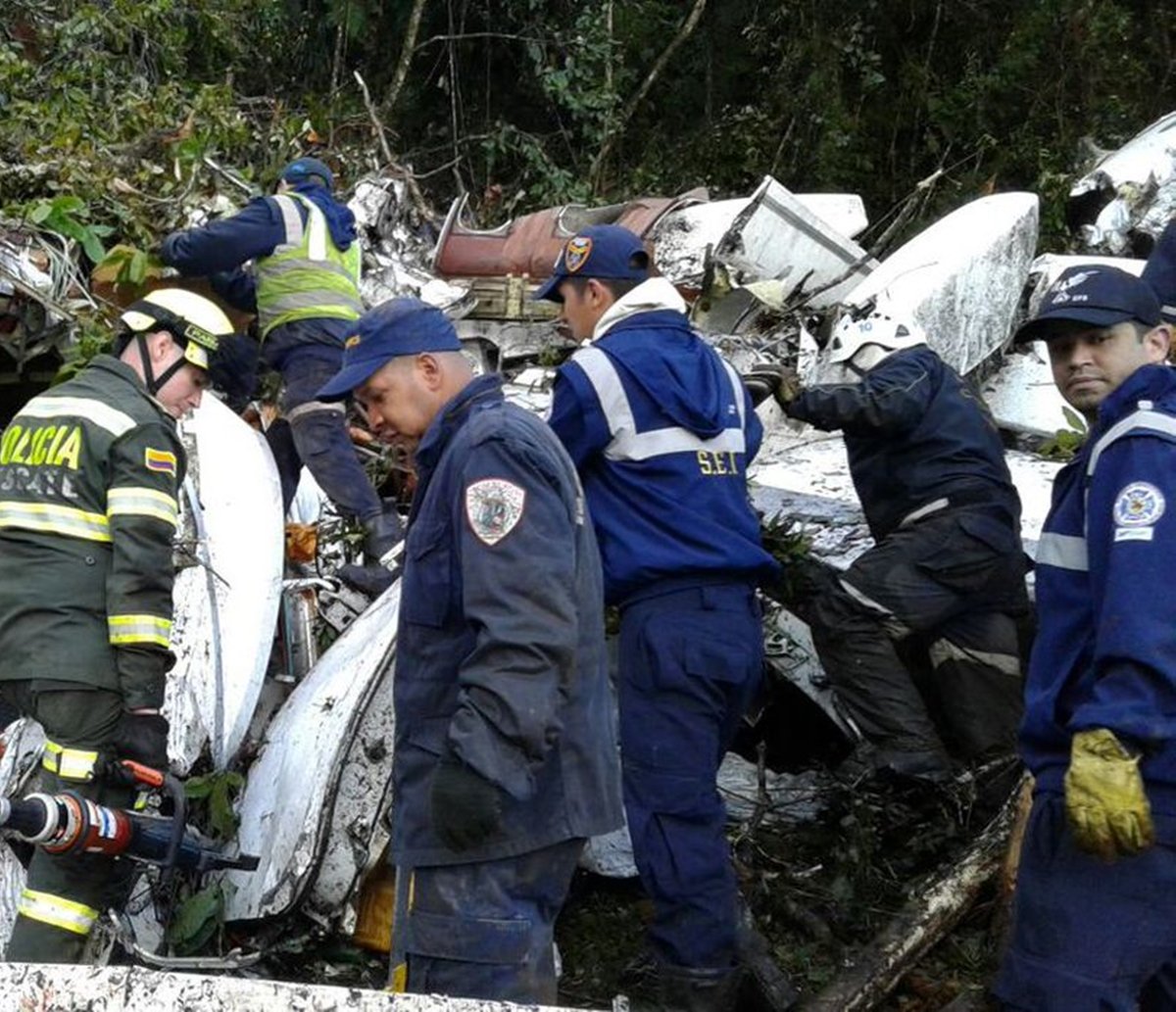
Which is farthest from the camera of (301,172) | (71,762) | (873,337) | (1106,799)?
(301,172)

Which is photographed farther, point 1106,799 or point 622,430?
point 622,430

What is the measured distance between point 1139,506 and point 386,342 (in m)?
1.40

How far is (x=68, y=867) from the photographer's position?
3559mm

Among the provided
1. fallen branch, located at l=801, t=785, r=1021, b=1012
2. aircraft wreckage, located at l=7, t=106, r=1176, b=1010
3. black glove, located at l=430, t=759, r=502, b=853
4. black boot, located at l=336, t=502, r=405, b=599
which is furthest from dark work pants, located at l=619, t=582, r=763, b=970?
black boot, located at l=336, t=502, r=405, b=599

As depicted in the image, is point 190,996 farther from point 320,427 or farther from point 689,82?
point 689,82

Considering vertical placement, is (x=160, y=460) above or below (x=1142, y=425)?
below

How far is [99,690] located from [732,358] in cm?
324

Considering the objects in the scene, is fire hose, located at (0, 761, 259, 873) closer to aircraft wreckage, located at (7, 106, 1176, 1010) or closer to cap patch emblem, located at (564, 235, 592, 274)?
aircraft wreckage, located at (7, 106, 1176, 1010)

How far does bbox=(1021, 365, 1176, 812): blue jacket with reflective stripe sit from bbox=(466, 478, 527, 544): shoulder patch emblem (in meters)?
1.06

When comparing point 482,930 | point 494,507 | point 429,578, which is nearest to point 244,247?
point 429,578

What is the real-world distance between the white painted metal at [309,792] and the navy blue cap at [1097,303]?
1970 millimetres

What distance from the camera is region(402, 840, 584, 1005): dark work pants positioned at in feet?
8.91

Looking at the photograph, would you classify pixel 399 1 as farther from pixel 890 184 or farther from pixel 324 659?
pixel 324 659

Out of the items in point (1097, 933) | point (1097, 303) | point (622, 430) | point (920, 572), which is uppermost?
point (1097, 303)
